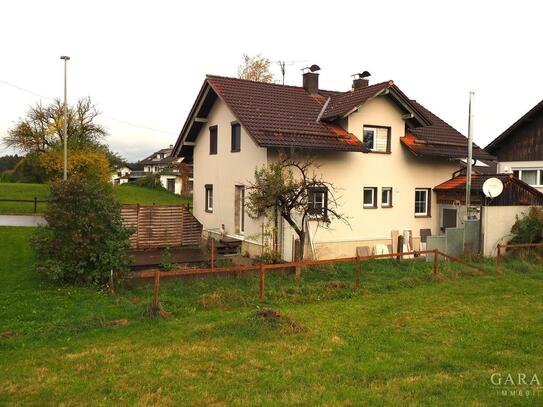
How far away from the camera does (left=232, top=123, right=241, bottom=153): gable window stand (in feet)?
62.4

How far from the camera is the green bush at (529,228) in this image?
59.3 ft

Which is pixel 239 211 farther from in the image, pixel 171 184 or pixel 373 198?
pixel 171 184

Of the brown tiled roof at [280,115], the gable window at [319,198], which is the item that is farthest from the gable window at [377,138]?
the gable window at [319,198]

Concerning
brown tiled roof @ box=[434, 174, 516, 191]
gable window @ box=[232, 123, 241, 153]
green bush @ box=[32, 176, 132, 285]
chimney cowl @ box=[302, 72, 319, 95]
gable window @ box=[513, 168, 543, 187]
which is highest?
chimney cowl @ box=[302, 72, 319, 95]

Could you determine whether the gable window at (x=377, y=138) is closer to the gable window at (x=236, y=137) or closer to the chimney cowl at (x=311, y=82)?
the chimney cowl at (x=311, y=82)

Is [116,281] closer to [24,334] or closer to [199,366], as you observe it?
[24,334]

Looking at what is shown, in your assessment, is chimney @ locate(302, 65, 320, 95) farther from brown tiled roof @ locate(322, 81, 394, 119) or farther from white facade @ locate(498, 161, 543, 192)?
white facade @ locate(498, 161, 543, 192)

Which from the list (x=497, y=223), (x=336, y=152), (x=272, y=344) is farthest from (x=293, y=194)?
(x=497, y=223)

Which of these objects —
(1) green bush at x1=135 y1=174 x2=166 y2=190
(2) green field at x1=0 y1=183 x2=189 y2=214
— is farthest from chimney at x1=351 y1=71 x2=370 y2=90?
(1) green bush at x1=135 y1=174 x2=166 y2=190

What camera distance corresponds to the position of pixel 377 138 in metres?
19.3

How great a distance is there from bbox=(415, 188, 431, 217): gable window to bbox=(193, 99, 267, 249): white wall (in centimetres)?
706

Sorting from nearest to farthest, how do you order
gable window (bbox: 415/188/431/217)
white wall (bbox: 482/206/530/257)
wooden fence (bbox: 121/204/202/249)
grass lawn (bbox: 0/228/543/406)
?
1. grass lawn (bbox: 0/228/543/406)
2. wooden fence (bbox: 121/204/202/249)
3. white wall (bbox: 482/206/530/257)
4. gable window (bbox: 415/188/431/217)

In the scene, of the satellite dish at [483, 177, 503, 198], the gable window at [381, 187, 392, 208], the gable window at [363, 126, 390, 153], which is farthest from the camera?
the gable window at [381, 187, 392, 208]

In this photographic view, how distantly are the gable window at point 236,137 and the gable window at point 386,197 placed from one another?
5.81 m
